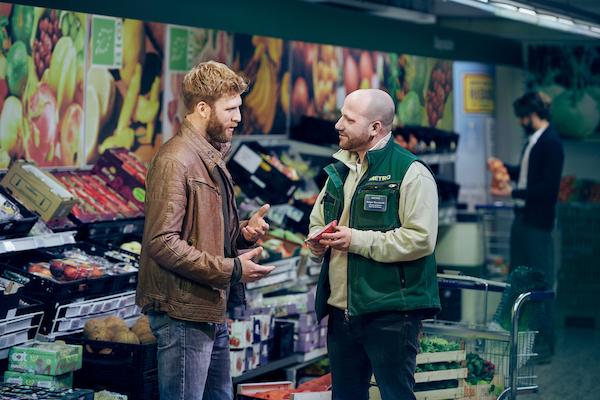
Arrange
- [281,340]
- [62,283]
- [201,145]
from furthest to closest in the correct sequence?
[281,340]
[62,283]
[201,145]

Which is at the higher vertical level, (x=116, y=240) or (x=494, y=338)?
(x=116, y=240)

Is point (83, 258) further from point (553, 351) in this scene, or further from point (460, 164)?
point (460, 164)

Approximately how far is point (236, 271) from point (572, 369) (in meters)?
5.25

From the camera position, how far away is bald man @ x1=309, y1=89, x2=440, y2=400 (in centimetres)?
455

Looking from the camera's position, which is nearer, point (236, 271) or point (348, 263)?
point (236, 271)

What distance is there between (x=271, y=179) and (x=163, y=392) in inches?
139

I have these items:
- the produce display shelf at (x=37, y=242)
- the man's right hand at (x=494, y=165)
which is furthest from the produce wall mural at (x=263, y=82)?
the produce display shelf at (x=37, y=242)

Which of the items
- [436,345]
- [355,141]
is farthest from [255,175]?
[355,141]

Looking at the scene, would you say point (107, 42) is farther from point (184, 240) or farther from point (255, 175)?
point (184, 240)

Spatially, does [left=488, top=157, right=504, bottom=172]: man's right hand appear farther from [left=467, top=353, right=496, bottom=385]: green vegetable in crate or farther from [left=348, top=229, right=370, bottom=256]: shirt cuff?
[left=348, top=229, right=370, bottom=256]: shirt cuff

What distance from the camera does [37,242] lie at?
557 centimetres

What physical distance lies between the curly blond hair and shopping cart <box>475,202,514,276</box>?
6.89 m

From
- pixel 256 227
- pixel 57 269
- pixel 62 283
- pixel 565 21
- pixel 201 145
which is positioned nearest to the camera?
pixel 201 145

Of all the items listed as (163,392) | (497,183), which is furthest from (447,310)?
(497,183)
